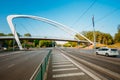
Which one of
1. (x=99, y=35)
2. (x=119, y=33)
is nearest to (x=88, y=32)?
(x=99, y=35)

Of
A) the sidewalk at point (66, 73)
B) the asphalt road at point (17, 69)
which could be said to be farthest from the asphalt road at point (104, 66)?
the asphalt road at point (17, 69)

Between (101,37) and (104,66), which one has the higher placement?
(101,37)

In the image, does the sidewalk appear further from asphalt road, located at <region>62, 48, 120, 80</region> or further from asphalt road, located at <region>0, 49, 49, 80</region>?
asphalt road, located at <region>0, 49, 49, 80</region>

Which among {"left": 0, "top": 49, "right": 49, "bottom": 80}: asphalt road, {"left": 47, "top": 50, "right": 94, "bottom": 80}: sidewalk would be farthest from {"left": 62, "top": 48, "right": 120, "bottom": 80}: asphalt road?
{"left": 0, "top": 49, "right": 49, "bottom": 80}: asphalt road

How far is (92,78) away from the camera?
8.62m

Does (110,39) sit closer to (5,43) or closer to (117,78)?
(5,43)

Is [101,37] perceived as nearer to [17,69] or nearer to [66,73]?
[17,69]

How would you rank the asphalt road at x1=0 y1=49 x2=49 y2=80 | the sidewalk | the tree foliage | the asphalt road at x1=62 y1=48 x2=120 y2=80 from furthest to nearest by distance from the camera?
the tree foliage < the asphalt road at x1=62 y1=48 x2=120 y2=80 < the asphalt road at x1=0 y1=49 x2=49 y2=80 < the sidewalk

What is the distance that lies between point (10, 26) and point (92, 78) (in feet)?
233

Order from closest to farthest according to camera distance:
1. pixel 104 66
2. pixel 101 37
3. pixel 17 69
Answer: pixel 17 69, pixel 104 66, pixel 101 37

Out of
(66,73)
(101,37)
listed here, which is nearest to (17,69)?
(66,73)

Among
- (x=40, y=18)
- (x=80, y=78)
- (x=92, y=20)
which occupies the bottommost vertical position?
(x=80, y=78)

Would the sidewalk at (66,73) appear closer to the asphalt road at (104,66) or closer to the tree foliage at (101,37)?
the asphalt road at (104,66)

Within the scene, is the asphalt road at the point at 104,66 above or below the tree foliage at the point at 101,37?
below
